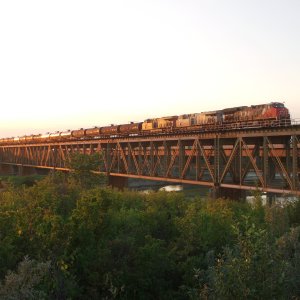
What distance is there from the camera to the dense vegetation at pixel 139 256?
38.5ft

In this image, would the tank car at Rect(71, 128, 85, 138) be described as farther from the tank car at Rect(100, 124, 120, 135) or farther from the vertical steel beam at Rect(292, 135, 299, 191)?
the vertical steel beam at Rect(292, 135, 299, 191)

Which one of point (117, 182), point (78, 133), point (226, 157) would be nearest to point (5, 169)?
point (78, 133)

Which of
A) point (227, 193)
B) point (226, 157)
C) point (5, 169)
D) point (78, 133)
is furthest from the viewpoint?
point (5, 169)

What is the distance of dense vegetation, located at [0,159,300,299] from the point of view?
1173cm

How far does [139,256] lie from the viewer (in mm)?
21453

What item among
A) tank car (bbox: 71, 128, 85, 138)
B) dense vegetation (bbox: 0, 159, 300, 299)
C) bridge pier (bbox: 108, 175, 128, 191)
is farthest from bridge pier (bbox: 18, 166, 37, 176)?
dense vegetation (bbox: 0, 159, 300, 299)

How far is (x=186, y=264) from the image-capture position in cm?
2198

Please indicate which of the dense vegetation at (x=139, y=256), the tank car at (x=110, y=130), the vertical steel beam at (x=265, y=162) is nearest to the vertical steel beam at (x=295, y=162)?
the vertical steel beam at (x=265, y=162)

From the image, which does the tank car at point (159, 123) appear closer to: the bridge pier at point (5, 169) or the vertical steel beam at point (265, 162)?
the vertical steel beam at point (265, 162)

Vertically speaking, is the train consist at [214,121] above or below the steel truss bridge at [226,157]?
above

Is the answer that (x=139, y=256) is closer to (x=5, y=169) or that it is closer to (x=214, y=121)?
(x=214, y=121)

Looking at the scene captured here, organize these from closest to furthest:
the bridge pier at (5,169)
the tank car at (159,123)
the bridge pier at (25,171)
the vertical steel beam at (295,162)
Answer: the vertical steel beam at (295,162), the tank car at (159,123), the bridge pier at (25,171), the bridge pier at (5,169)

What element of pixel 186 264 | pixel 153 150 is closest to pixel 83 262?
pixel 186 264

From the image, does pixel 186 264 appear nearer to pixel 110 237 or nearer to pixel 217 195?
pixel 110 237
